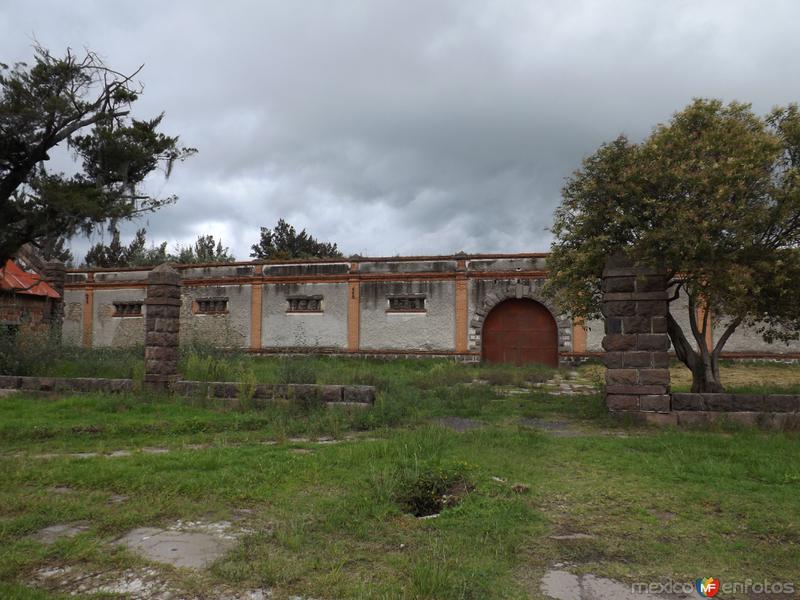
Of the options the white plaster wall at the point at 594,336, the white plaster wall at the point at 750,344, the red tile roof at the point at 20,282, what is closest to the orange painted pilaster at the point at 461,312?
the white plaster wall at the point at 594,336

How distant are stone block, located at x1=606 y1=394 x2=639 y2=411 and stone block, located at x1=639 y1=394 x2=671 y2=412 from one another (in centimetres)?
8

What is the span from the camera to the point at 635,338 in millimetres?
7641

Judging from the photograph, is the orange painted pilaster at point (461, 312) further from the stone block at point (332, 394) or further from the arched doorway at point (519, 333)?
the stone block at point (332, 394)

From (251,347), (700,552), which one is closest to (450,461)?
(700,552)

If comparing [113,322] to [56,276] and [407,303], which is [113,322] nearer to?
[56,276]

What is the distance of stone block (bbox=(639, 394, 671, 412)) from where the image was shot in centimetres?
745

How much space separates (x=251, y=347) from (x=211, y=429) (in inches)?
539

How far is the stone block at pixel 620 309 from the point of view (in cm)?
771

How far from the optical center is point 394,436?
6441mm

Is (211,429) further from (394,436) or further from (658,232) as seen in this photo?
(658,232)

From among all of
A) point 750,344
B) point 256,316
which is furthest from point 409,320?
point 750,344

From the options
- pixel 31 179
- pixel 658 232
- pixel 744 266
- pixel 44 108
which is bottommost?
pixel 744 266

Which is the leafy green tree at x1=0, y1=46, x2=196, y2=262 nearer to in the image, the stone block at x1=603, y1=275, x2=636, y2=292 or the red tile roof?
the red tile roof

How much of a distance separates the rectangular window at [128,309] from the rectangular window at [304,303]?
22.5ft
